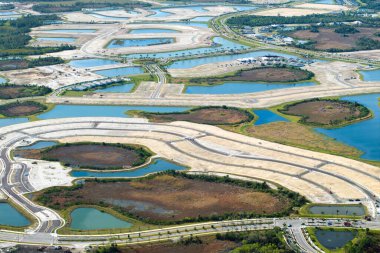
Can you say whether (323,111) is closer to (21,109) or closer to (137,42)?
(21,109)

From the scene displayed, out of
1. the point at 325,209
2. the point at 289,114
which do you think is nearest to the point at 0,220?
the point at 325,209

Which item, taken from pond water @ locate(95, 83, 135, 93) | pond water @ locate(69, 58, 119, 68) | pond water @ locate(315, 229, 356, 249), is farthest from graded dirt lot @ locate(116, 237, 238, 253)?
pond water @ locate(69, 58, 119, 68)

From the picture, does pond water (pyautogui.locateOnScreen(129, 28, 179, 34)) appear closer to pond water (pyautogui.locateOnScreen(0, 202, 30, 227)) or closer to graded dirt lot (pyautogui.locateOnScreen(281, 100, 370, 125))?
graded dirt lot (pyautogui.locateOnScreen(281, 100, 370, 125))

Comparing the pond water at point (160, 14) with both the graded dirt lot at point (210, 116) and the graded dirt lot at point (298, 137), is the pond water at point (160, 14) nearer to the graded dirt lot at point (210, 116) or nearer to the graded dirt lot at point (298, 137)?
the graded dirt lot at point (210, 116)

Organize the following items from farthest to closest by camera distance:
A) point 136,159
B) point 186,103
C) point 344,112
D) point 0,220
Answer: point 186,103 → point 344,112 → point 136,159 → point 0,220

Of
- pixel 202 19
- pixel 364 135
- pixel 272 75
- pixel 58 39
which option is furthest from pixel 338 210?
pixel 202 19

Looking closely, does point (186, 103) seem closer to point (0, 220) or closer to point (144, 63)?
point (144, 63)
